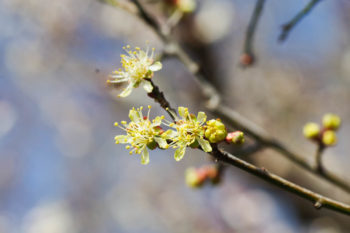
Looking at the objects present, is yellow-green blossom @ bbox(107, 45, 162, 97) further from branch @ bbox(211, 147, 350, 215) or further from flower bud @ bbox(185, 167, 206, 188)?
flower bud @ bbox(185, 167, 206, 188)

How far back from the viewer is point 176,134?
1.30 m

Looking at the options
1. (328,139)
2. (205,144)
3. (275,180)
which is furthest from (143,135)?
(328,139)

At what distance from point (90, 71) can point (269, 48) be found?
2.64m

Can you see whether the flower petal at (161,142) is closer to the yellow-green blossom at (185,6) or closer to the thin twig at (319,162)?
the thin twig at (319,162)

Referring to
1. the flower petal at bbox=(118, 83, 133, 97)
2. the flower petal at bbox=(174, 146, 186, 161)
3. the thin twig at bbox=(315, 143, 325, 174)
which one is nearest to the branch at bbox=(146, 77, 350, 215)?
the flower petal at bbox=(174, 146, 186, 161)

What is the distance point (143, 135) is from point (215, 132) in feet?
1.06

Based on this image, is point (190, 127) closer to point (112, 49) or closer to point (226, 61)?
point (226, 61)

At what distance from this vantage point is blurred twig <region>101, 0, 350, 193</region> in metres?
1.85

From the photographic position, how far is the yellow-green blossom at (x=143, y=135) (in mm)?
1337

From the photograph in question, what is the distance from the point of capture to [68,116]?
23.3ft

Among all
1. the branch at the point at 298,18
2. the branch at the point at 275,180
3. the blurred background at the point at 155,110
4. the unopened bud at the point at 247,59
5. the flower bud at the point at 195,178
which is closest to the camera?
the branch at the point at 275,180

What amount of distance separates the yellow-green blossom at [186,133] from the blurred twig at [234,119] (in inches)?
25.5

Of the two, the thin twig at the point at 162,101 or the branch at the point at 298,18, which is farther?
the branch at the point at 298,18

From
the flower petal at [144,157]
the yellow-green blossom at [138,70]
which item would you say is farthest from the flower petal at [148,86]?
the flower petal at [144,157]
